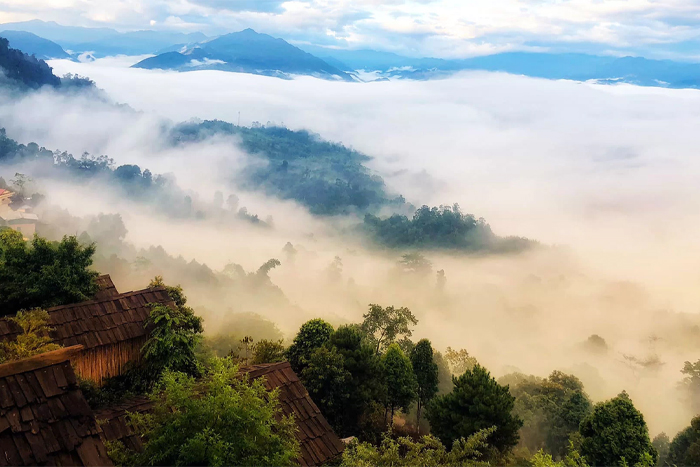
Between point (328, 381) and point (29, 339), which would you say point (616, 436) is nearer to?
point (328, 381)

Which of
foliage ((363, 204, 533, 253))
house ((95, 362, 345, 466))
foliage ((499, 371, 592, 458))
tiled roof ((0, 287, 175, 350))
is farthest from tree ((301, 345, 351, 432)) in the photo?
foliage ((363, 204, 533, 253))

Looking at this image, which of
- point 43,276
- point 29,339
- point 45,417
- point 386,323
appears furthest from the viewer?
point 386,323

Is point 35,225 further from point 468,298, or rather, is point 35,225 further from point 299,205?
point 299,205

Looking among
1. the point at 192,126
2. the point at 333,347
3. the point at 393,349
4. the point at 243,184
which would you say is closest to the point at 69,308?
the point at 333,347

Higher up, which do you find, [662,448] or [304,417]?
[304,417]

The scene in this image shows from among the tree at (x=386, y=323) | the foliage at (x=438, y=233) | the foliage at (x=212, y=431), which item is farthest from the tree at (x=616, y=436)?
the foliage at (x=438, y=233)

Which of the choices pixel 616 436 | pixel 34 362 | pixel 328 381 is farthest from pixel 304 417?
pixel 616 436
